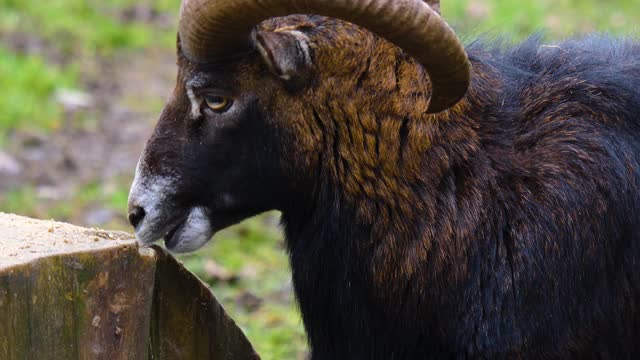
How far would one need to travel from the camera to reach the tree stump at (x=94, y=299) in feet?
12.6

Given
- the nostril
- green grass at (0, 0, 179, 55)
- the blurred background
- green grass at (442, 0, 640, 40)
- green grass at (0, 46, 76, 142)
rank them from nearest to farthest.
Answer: the nostril → the blurred background → green grass at (0, 46, 76, 142) → green grass at (0, 0, 179, 55) → green grass at (442, 0, 640, 40)

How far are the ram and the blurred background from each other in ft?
2.64

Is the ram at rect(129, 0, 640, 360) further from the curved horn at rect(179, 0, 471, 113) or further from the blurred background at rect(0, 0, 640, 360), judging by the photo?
the blurred background at rect(0, 0, 640, 360)

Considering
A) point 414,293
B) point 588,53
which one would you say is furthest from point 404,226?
point 588,53

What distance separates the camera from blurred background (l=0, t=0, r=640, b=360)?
24.6ft

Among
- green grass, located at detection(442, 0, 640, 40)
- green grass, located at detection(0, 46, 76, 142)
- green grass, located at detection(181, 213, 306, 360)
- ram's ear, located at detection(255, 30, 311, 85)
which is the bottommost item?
green grass, located at detection(0, 46, 76, 142)

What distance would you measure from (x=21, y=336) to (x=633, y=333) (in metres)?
2.20

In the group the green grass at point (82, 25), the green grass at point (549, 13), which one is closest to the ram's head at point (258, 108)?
the green grass at point (549, 13)

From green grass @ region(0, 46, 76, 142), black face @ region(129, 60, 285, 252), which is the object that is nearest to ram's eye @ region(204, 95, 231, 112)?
black face @ region(129, 60, 285, 252)

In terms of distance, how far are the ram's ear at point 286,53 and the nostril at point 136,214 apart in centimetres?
A: 70

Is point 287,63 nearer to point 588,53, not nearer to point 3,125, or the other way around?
point 588,53

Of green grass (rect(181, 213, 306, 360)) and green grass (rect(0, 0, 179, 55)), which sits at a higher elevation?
green grass (rect(181, 213, 306, 360))

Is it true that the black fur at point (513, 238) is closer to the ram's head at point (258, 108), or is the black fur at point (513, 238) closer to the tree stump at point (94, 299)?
the ram's head at point (258, 108)

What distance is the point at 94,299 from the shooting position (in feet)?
13.3
